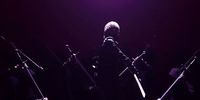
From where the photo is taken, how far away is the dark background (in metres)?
9.30

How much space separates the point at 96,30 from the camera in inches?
381

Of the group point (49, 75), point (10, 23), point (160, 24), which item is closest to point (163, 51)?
point (160, 24)

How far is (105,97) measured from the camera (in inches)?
254

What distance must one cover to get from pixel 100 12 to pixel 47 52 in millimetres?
1486

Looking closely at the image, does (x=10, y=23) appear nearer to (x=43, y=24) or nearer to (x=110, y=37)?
(x=43, y=24)

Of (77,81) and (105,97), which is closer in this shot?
(105,97)

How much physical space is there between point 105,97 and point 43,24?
3.48m

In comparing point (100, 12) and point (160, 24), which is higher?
point (100, 12)

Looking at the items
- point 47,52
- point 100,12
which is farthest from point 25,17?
point 100,12

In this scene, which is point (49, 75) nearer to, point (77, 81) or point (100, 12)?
point (77, 81)

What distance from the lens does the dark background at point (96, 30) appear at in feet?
30.5

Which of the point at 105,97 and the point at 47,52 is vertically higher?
the point at 47,52

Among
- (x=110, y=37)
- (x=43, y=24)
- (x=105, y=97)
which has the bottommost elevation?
(x=105, y=97)

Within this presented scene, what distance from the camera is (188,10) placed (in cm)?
930
